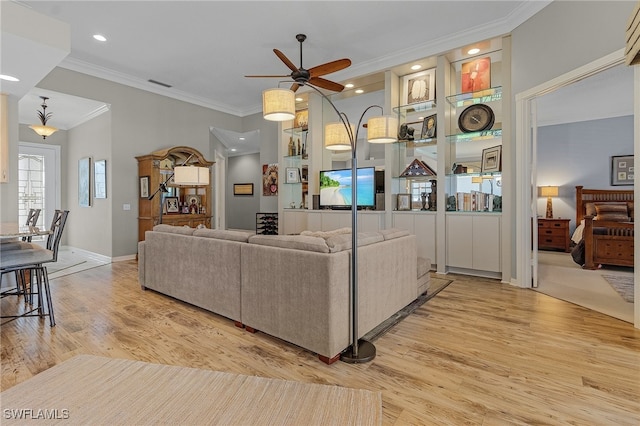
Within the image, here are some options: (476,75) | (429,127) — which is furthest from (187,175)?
(476,75)

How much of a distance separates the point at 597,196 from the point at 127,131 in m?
8.78

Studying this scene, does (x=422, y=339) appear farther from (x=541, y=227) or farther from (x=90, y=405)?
(x=541, y=227)

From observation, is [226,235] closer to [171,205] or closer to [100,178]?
[171,205]

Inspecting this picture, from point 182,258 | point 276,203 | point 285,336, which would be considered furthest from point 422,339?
point 276,203

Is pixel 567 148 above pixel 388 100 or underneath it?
underneath

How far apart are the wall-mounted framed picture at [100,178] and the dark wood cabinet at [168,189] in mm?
539

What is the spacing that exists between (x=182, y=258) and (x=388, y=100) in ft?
12.1

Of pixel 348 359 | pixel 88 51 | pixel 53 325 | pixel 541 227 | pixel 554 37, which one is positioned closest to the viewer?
pixel 348 359

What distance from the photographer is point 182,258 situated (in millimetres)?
3090

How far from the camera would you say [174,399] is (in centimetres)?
166

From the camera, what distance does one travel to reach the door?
645 centimetres

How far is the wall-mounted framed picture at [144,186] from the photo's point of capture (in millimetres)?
5570

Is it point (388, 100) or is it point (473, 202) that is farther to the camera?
point (388, 100)

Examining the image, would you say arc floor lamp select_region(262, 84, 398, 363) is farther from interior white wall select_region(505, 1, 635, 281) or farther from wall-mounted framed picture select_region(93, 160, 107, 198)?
wall-mounted framed picture select_region(93, 160, 107, 198)
